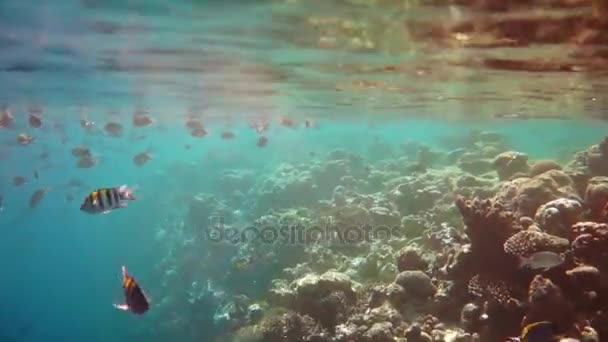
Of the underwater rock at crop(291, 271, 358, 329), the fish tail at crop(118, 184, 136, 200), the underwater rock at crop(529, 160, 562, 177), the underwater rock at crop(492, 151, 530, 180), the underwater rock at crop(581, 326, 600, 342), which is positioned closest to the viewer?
the underwater rock at crop(581, 326, 600, 342)

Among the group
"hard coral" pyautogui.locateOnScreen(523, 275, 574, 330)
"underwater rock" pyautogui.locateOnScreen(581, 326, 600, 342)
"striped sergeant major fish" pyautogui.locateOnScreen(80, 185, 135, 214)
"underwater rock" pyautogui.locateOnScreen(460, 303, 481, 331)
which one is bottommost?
"underwater rock" pyautogui.locateOnScreen(460, 303, 481, 331)

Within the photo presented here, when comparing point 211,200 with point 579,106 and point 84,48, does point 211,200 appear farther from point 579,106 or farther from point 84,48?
point 579,106

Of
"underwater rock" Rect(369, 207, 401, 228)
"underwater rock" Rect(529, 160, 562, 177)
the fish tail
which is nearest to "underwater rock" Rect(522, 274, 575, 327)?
the fish tail

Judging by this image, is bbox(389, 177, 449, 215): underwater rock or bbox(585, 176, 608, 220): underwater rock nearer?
bbox(585, 176, 608, 220): underwater rock

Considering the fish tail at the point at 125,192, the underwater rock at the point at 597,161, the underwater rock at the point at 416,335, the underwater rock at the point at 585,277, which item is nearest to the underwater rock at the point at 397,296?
the underwater rock at the point at 416,335

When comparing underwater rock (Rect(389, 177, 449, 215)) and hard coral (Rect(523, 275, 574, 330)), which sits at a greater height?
hard coral (Rect(523, 275, 574, 330))

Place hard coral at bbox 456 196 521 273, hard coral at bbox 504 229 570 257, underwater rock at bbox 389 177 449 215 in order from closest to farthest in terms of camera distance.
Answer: hard coral at bbox 504 229 570 257
hard coral at bbox 456 196 521 273
underwater rock at bbox 389 177 449 215

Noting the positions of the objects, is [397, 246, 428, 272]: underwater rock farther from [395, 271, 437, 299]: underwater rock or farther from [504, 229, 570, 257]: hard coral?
[504, 229, 570, 257]: hard coral

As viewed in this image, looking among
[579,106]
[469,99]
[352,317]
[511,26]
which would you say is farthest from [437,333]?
[579,106]

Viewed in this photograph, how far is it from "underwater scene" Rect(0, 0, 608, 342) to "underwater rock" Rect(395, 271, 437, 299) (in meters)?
0.04

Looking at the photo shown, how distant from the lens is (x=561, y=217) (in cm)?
969

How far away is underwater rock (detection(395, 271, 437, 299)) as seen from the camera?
10141 mm

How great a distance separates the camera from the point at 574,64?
15.7 meters

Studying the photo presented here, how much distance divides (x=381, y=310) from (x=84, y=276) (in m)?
51.5
